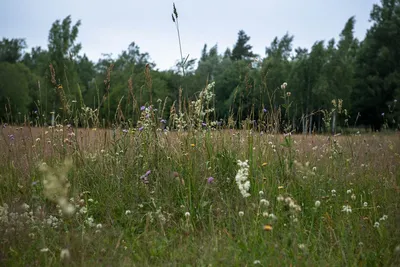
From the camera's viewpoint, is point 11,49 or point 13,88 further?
point 11,49

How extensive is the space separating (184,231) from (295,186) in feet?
3.94

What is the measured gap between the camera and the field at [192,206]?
2.42 meters

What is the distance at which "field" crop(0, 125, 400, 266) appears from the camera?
2418 mm

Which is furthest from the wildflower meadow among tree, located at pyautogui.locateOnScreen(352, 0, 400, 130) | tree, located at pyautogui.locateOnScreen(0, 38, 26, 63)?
tree, located at pyautogui.locateOnScreen(0, 38, 26, 63)

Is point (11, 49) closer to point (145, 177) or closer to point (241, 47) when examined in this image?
point (241, 47)

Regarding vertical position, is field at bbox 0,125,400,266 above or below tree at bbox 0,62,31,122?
below

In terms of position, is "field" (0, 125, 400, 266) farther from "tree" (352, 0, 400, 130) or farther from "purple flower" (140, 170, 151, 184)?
"tree" (352, 0, 400, 130)

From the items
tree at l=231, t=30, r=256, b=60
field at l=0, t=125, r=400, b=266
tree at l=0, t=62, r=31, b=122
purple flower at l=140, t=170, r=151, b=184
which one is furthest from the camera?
tree at l=231, t=30, r=256, b=60

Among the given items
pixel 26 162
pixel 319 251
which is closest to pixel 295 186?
pixel 319 251

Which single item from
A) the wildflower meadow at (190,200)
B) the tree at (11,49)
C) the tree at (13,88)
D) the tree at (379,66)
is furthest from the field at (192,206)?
the tree at (11,49)

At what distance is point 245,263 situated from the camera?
92.0 inches

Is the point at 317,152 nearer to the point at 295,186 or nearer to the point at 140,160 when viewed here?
the point at 295,186

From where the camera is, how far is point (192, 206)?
3.16m

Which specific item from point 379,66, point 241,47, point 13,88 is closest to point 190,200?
point 379,66
